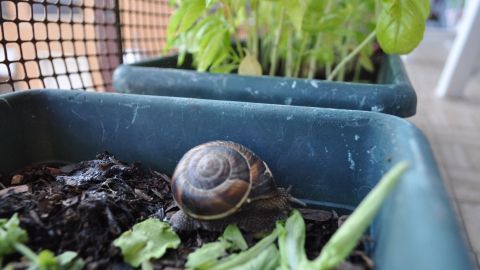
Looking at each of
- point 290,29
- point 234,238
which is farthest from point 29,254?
point 290,29

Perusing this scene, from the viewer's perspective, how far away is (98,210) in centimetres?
43

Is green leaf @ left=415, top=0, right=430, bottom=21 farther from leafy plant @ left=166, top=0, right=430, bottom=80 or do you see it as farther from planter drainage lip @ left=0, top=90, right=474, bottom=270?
planter drainage lip @ left=0, top=90, right=474, bottom=270

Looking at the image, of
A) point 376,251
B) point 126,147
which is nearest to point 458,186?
point 376,251

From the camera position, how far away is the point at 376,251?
375mm

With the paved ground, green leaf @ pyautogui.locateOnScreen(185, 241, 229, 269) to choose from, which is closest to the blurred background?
the paved ground

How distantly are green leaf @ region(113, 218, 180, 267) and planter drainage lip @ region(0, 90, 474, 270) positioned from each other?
15cm

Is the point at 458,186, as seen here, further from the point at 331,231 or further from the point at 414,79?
the point at 414,79

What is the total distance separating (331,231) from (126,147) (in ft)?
1.14

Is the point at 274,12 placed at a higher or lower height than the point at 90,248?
higher

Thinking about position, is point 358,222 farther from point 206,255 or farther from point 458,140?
point 458,140

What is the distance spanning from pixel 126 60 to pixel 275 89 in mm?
547

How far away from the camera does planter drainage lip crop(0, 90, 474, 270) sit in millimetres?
457

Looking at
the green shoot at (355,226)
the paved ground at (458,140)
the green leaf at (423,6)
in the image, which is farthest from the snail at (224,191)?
the paved ground at (458,140)

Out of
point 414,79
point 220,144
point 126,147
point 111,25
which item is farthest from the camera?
point 414,79
